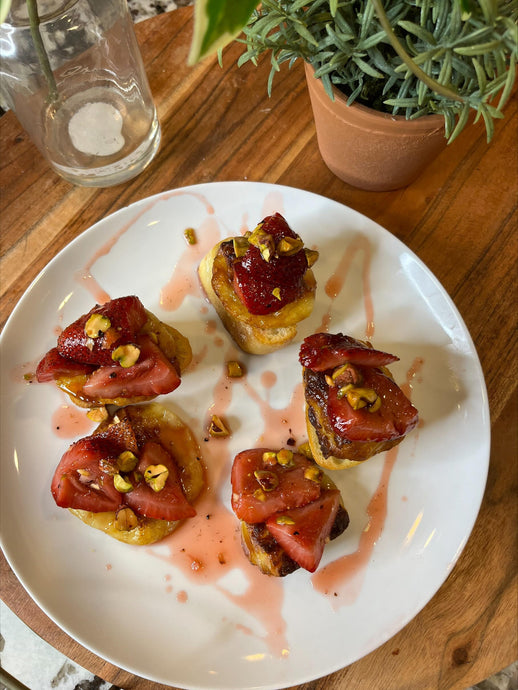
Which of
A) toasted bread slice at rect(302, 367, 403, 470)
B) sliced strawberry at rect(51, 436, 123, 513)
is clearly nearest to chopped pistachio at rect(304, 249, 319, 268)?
toasted bread slice at rect(302, 367, 403, 470)

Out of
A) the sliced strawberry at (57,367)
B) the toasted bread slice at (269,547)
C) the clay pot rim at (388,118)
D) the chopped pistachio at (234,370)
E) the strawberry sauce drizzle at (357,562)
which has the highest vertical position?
the clay pot rim at (388,118)

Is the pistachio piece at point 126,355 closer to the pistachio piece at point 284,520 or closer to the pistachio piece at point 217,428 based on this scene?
the pistachio piece at point 217,428

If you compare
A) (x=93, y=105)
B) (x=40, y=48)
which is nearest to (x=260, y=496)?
(x=40, y=48)

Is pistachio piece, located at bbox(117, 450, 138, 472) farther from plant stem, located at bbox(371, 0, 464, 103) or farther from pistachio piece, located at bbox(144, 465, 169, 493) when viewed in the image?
plant stem, located at bbox(371, 0, 464, 103)

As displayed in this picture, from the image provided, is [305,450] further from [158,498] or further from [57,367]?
[57,367]

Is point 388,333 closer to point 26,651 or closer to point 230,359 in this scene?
point 230,359

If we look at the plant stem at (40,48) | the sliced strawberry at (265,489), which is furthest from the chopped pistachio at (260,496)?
the plant stem at (40,48)

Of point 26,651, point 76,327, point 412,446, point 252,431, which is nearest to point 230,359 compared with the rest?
point 252,431
